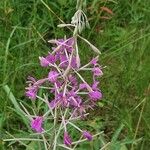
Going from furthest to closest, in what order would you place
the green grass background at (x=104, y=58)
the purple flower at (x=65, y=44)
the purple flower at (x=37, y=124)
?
the green grass background at (x=104, y=58) < the purple flower at (x=37, y=124) < the purple flower at (x=65, y=44)

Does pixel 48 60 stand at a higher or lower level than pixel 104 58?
higher

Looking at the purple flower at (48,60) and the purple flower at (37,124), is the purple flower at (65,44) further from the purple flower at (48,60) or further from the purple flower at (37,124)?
the purple flower at (37,124)

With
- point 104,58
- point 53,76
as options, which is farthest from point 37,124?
point 104,58

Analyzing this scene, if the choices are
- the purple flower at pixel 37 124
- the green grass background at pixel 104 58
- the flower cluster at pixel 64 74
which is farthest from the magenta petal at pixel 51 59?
the green grass background at pixel 104 58

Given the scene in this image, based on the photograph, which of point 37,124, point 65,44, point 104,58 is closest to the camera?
point 65,44

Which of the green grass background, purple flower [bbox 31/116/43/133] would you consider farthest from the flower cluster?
the green grass background

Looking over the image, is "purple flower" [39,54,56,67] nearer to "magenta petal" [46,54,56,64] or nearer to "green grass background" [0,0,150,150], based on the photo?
"magenta petal" [46,54,56,64]

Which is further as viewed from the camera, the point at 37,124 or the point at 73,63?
the point at 37,124

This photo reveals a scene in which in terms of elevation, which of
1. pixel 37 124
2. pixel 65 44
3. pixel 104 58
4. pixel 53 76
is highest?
pixel 65 44

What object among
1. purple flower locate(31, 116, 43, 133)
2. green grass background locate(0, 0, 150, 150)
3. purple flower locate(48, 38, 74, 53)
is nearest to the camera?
purple flower locate(48, 38, 74, 53)

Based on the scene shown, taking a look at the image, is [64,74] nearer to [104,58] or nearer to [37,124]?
[37,124]
